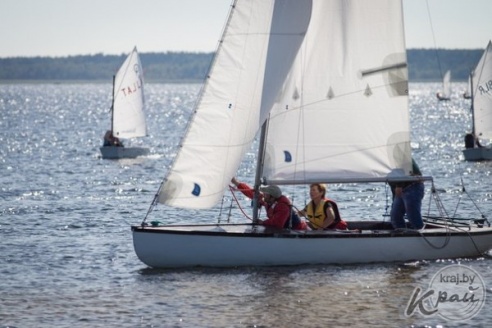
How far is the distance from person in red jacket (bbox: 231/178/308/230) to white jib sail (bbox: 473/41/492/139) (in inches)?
1331

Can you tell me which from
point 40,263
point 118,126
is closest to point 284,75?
point 40,263

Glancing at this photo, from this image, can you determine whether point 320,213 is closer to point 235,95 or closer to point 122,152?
point 235,95

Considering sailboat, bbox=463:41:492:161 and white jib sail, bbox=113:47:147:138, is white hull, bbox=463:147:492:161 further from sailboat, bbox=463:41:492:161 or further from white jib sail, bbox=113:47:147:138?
white jib sail, bbox=113:47:147:138

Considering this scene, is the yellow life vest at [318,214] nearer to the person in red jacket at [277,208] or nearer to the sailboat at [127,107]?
the person in red jacket at [277,208]

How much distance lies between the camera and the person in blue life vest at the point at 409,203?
84.2 feet

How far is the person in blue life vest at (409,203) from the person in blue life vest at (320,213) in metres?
1.33

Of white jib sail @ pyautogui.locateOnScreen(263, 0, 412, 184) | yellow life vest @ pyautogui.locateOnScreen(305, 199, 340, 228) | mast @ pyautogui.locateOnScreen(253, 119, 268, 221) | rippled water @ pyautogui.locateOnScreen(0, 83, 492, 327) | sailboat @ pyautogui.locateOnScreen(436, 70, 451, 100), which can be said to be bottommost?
rippled water @ pyautogui.locateOnScreen(0, 83, 492, 327)

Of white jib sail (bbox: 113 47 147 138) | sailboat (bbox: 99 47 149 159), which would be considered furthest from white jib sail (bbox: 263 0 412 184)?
white jib sail (bbox: 113 47 147 138)

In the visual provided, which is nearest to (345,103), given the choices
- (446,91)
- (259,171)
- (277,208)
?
(259,171)

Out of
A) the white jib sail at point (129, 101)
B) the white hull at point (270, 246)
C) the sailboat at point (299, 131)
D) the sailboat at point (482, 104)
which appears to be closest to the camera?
the white hull at point (270, 246)

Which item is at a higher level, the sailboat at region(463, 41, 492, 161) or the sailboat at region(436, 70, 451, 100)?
the sailboat at region(436, 70, 451, 100)

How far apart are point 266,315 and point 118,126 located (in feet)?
145

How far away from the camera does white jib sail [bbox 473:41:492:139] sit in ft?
188

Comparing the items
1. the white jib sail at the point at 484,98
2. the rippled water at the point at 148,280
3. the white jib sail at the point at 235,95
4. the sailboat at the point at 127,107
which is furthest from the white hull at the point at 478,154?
the white jib sail at the point at 235,95
